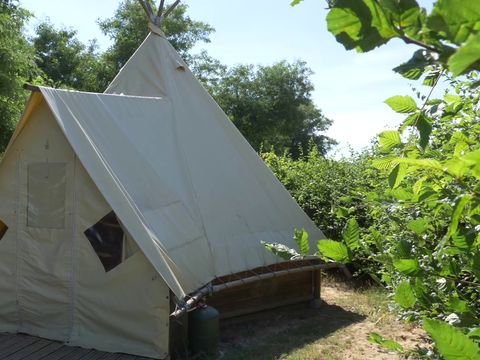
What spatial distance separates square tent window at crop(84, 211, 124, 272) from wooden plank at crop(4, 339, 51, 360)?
110 centimetres

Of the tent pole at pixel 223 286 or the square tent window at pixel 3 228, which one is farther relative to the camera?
the square tent window at pixel 3 228

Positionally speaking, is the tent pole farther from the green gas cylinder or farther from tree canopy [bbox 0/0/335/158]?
tree canopy [bbox 0/0/335/158]

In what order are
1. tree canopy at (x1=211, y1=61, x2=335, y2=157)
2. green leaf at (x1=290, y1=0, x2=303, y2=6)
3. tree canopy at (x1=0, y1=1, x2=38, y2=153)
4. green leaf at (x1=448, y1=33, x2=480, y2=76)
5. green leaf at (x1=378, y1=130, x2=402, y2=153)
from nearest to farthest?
1. green leaf at (x1=448, y1=33, x2=480, y2=76)
2. green leaf at (x1=290, y1=0, x2=303, y2=6)
3. green leaf at (x1=378, y1=130, x2=402, y2=153)
4. tree canopy at (x1=0, y1=1, x2=38, y2=153)
5. tree canopy at (x1=211, y1=61, x2=335, y2=157)

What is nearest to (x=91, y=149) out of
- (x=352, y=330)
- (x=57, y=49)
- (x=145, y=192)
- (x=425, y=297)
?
(x=145, y=192)

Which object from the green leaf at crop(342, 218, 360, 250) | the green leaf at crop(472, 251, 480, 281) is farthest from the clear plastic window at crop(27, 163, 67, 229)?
the green leaf at crop(472, 251, 480, 281)

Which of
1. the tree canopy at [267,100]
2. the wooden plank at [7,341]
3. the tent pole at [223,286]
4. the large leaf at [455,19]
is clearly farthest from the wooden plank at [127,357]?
the tree canopy at [267,100]

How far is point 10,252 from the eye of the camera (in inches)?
240

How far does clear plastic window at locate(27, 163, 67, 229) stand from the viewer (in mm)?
5832

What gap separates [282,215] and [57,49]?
919 inches

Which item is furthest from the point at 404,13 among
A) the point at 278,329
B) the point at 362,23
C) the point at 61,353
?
the point at 278,329

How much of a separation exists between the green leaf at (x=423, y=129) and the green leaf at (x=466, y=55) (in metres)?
0.66

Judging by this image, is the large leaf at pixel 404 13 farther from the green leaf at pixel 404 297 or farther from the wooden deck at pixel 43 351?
the wooden deck at pixel 43 351

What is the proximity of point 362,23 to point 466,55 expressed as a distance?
25 cm

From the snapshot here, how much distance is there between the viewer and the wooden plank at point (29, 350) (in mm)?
5270
